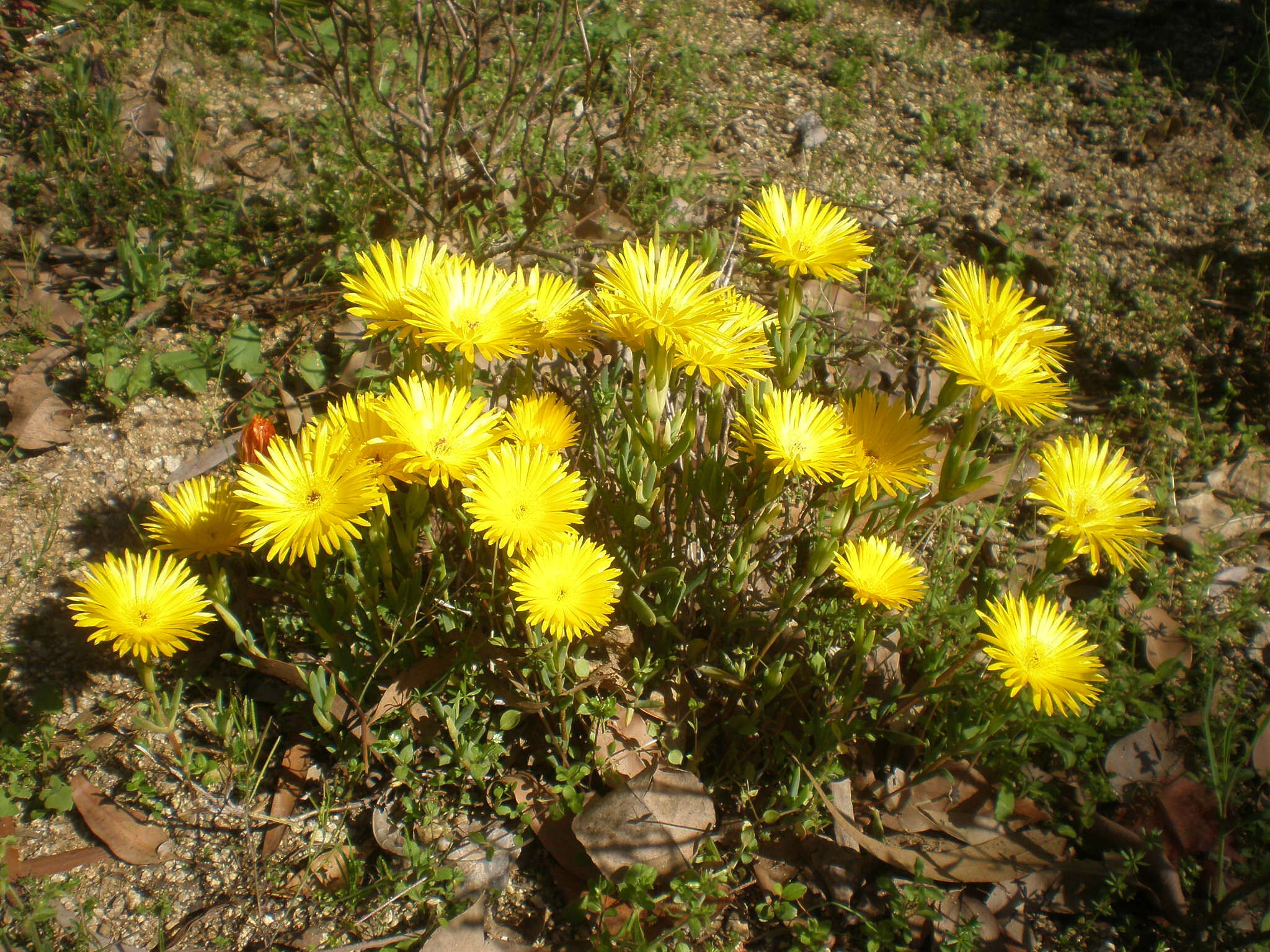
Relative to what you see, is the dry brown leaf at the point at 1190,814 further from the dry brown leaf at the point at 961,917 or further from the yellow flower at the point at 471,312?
the yellow flower at the point at 471,312

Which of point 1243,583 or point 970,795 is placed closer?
point 970,795

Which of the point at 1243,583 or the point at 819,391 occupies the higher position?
the point at 819,391

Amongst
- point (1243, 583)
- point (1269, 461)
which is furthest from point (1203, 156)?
A: point (1243, 583)

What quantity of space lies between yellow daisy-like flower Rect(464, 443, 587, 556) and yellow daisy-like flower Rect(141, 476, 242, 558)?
0.62m

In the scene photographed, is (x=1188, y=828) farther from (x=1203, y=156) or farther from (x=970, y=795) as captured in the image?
(x=1203, y=156)

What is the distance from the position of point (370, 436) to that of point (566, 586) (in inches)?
20.2

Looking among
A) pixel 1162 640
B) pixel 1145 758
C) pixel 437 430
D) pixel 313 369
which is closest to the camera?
pixel 437 430

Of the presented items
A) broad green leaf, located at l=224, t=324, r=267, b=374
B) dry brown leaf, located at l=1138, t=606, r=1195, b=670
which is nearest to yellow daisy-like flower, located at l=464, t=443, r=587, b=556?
broad green leaf, located at l=224, t=324, r=267, b=374

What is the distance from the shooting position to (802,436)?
1.68 meters

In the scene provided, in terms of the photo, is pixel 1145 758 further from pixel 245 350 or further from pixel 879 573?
pixel 245 350

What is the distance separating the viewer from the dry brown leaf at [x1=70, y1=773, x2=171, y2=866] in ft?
6.11

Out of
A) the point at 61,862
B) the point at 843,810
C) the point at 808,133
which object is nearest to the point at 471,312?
the point at 843,810

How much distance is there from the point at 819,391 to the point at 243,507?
64.6 inches

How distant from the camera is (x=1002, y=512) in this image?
256cm
